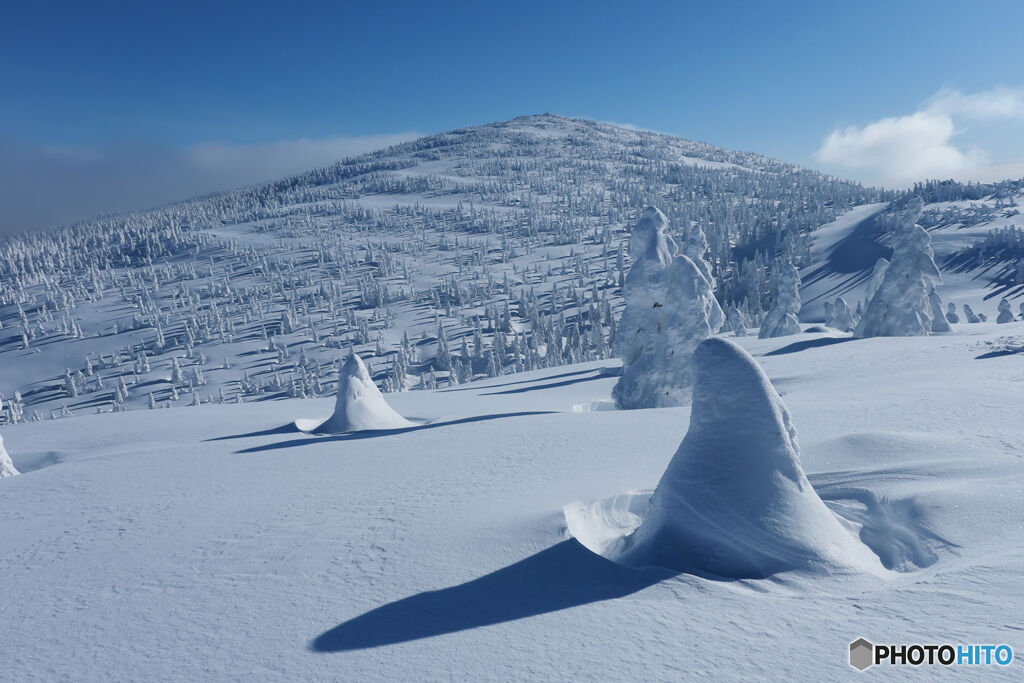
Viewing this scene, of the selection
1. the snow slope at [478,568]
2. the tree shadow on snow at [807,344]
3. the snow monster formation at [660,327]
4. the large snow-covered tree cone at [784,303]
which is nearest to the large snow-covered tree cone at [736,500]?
the snow slope at [478,568]

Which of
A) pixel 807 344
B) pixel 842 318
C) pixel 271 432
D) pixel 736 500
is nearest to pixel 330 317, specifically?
A: pixel 842 318

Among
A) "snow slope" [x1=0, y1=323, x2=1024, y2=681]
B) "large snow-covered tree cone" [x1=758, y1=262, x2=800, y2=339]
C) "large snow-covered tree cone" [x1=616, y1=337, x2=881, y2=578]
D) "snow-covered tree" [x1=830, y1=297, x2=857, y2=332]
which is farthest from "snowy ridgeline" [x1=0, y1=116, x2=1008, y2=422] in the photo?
"large snow-covered tree cone" [x1=616, y1=337, x2=881, y2=578]

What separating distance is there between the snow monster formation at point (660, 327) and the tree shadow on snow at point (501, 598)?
639 inches

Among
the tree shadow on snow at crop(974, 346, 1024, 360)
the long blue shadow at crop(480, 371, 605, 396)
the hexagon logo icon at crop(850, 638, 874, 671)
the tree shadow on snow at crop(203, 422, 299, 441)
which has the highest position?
the hexagon logo icon at crop(850, 638, 874, 671)

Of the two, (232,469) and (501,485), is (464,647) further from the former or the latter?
(232,469)

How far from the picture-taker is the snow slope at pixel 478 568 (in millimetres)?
3865

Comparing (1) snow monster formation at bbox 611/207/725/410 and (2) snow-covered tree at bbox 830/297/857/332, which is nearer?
(1) snow monster formation at bbox 611/207/725/410

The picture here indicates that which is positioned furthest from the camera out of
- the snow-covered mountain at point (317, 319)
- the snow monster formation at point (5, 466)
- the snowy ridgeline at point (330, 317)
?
the snow-covered mountain at point (317, 319)

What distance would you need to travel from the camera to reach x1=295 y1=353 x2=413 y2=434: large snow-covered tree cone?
666 inches

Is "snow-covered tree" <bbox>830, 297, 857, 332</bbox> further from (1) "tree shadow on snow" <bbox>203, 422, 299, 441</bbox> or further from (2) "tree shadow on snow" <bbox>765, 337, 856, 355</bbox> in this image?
(1) "tree shadow on snow" <bbox>203, 422, 299, 441</bbox>

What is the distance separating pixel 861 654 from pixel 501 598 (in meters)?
2.72

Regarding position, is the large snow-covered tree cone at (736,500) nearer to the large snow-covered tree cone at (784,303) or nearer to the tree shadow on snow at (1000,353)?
the tree shadow on snow at (1000,353)

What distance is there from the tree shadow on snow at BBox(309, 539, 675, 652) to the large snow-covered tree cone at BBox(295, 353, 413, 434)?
12.5m

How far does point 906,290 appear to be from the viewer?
31719 millimetres
